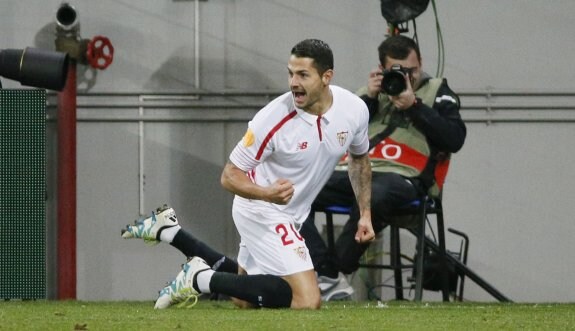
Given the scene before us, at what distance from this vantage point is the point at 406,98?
732 cm

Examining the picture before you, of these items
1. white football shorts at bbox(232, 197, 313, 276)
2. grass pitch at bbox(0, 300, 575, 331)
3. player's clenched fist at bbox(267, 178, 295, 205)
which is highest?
player's clenched fist at bbox(267, 178, 295, 205)

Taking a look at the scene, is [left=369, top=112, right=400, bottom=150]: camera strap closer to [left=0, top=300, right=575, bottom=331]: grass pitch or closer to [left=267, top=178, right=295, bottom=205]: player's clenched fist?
[left=0, top=300, right=575, bottom=331]: grass pitch

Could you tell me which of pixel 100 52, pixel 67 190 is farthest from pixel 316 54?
pixel 67 190

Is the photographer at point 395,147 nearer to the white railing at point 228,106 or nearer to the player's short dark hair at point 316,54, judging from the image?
the player's short dark hair at point 316,54

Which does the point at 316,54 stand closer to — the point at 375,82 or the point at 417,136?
the point at 375,82

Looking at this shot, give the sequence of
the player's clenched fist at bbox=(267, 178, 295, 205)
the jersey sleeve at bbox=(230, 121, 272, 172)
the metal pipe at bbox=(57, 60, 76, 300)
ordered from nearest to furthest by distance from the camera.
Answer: the player's clenched fist at bbox=(267, 178, 295, 205) → the jersey sleeve at bbox=(230, 121, 272, 172) → the metal pipe at bbox=(57, 60, 76, 300)

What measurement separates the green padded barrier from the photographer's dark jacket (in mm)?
1940

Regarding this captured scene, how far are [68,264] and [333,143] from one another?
3261 mm

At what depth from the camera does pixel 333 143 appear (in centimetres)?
640

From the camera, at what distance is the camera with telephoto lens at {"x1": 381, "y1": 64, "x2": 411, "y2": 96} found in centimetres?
730

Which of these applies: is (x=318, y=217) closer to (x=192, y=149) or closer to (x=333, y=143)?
(x=192, y=149)

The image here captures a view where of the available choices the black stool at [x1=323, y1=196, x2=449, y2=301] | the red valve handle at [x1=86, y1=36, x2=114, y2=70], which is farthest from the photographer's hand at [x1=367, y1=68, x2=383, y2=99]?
the red valve handle at [x1=86, y1=36, x2=114, y2=70]

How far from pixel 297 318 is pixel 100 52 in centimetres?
415

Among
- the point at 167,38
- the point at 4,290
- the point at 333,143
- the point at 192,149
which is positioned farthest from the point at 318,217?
the point at 333,143
